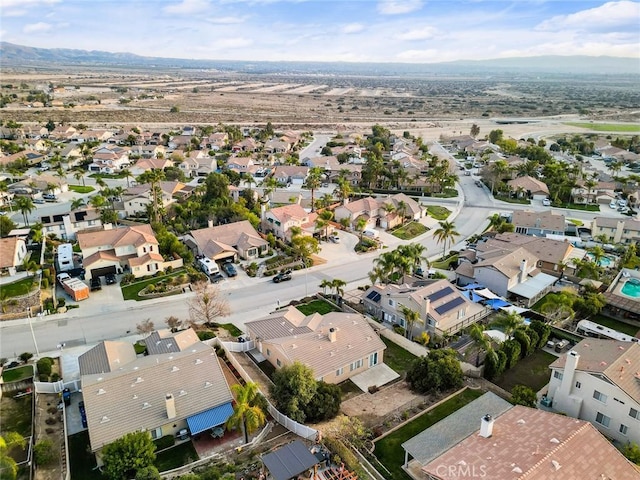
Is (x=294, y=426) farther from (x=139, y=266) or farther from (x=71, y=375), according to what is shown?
(x=139, y=266)

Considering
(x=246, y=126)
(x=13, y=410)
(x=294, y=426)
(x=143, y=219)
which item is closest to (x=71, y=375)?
(x=13, y=410)

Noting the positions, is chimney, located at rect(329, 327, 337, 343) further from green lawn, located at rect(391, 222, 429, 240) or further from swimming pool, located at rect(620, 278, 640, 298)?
green lawn, located at rect(391, 222, 429, 240)

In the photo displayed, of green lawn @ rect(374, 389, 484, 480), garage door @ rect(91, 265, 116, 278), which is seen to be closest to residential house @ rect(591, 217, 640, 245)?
green lawn @ rect(374, 389, 484, 480)

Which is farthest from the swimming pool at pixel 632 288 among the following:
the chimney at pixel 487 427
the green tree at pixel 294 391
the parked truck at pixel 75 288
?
the parked truck at pixel 75 288

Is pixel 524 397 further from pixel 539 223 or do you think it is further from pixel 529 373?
pixel 539 223

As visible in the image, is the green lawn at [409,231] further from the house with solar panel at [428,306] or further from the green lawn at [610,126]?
the green lawn at [610,126]

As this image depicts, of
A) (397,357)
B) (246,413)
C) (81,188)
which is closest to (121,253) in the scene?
(246,413)
